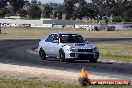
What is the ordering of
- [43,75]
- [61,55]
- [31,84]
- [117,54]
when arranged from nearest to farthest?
[31,84]
[43,75]
[61,55]
[117,54]

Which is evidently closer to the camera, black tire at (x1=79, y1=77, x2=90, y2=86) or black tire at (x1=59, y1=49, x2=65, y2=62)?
black tire at (x1=79, y1=77, x2=90, y2=86)

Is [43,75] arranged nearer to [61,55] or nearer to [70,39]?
[61,55]

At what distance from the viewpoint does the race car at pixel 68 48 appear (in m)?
21.7

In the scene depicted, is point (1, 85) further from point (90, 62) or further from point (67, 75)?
point (90, 62)

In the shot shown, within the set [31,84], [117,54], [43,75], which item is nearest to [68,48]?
[43,75]

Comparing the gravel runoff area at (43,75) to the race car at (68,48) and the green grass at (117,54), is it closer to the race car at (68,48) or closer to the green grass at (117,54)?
the race car at (68,48)

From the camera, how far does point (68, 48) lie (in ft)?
71.4

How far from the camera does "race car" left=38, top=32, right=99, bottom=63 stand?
71.1 feet

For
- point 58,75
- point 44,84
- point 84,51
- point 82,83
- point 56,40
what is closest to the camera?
point 82,83

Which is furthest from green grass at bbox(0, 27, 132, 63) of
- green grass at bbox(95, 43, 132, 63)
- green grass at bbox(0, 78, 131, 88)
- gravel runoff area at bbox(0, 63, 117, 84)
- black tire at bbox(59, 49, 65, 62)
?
green grass at bbox(0, 78, 131, 88)

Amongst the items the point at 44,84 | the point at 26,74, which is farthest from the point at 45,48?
the point at 44,84

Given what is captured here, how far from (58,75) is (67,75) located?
319 millimetres

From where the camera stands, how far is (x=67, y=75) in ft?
51.4

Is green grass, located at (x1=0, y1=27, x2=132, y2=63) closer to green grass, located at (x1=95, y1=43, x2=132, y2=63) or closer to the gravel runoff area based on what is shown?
green grass, located at (x1=95, y1=43, x2=132, y2=63)
